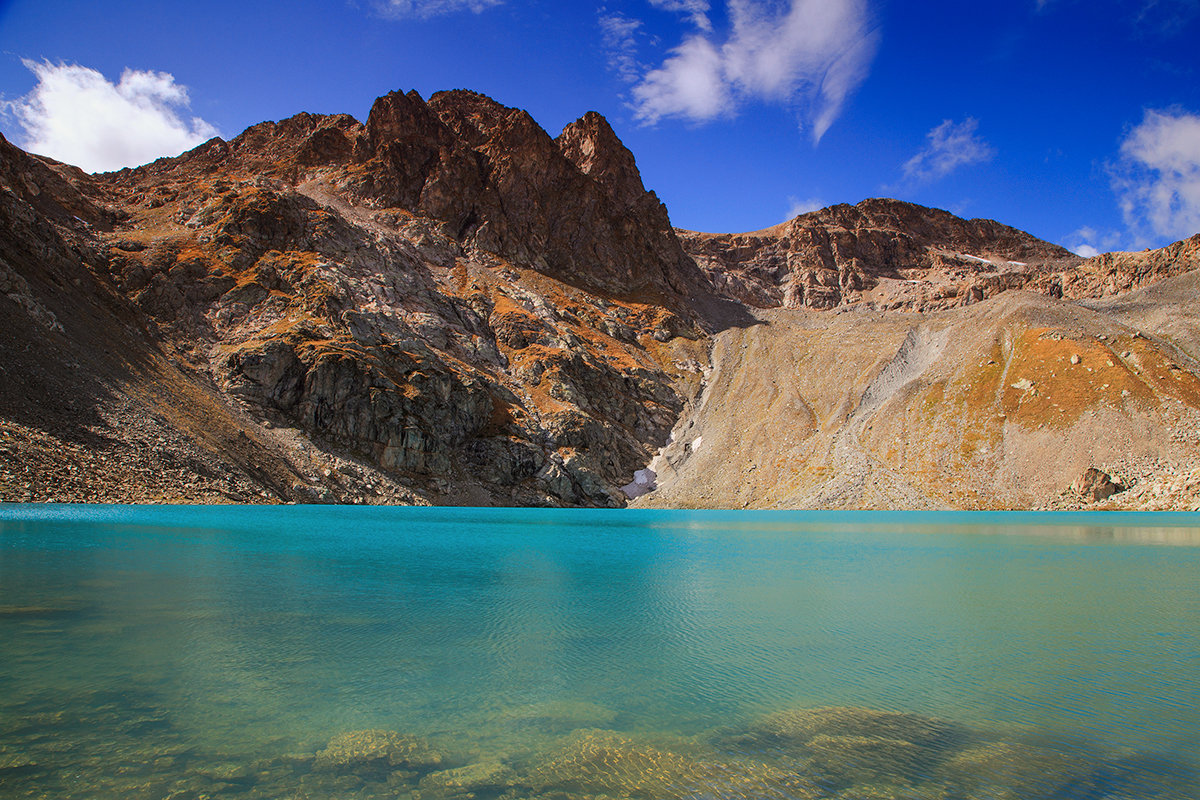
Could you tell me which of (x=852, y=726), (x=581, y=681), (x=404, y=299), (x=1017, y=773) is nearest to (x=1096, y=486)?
(x=852, y=726)

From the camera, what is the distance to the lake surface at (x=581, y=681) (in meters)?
7.31

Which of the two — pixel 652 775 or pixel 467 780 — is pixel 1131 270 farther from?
pixel 467 780

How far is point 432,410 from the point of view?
83.6m

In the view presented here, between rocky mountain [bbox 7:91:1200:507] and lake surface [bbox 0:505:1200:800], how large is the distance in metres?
39.0

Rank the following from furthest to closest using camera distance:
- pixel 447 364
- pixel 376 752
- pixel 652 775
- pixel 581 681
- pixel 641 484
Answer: pixel 641 484 → pixel 447 364 → pixel 581 681 → pixel 376 752 → pixel 652 775

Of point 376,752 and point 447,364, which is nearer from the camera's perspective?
point 376,752

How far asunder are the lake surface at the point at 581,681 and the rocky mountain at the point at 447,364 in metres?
39.0

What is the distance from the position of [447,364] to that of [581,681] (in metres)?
82.3

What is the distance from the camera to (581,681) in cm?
1078

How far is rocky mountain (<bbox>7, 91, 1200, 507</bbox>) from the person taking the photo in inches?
2297

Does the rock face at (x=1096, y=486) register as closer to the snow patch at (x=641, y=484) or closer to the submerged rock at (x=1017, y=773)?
the snow patch at (x=641, y=484)

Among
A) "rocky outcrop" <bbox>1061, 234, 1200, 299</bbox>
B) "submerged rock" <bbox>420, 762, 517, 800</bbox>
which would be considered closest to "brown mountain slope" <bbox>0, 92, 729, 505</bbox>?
"submerged rock" <bbox>420, 762, 517, 800</bbox>

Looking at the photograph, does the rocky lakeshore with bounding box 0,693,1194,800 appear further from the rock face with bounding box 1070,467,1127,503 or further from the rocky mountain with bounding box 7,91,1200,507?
the rock face with bounding box 1070,467,1127,503

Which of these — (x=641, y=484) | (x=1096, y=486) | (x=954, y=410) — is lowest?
(x=641, y=484)
